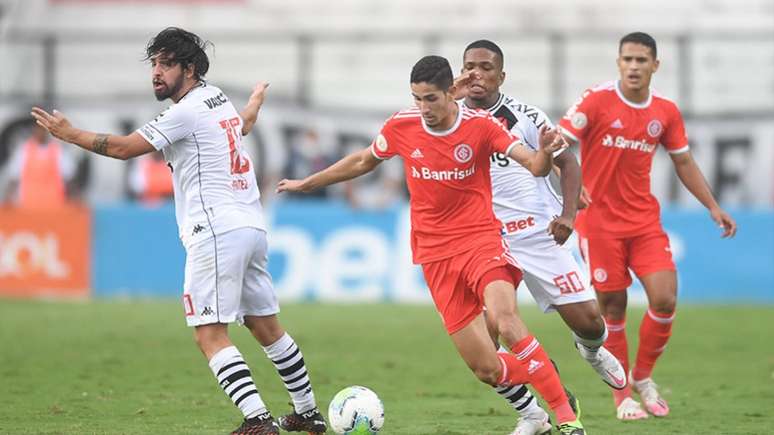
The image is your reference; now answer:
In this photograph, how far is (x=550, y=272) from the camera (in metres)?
10.3

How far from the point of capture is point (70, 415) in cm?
1029

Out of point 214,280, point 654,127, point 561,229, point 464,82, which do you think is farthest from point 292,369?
point 654,127

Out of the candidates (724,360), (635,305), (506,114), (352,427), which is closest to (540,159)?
(506,114)

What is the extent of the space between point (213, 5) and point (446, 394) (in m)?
16.4

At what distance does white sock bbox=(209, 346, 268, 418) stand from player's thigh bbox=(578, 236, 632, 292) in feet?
10.9

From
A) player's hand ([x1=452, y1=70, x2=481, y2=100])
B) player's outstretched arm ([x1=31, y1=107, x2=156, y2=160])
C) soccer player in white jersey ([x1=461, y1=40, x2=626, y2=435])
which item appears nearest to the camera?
player's outstretched arm ([x1=31, y1=107, x2=156, y2=160])

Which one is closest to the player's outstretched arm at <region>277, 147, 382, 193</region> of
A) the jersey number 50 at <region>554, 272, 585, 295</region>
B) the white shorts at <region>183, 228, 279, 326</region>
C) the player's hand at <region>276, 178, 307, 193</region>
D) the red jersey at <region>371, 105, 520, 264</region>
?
the player's hand at <region>276, 178, 307, 193</region>

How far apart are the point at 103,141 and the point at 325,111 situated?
54.4ft

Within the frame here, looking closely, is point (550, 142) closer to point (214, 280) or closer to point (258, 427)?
point (214, 280)

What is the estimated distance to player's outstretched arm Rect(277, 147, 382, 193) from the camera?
381 inches

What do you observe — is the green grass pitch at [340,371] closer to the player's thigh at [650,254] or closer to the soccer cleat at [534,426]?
the soccer cleat at [534,426]

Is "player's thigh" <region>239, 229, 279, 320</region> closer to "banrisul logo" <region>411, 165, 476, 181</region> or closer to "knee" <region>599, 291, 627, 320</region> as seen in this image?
"banrisul logo" <region>411, 165, 476, 181</region>

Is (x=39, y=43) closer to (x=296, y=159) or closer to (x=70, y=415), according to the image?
(x=296, y=159)

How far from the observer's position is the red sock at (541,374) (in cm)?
909
